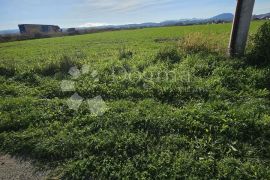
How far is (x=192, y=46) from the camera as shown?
9.98 meters

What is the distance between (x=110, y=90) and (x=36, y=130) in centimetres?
242

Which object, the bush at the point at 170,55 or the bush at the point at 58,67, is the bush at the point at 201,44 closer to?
the bush at the point at 170,55

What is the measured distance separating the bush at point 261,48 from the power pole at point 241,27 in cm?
49

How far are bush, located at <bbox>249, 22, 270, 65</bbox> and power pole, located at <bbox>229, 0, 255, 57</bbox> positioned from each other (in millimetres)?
494

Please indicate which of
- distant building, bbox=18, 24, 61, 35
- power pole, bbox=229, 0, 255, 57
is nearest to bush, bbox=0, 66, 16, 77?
power pole, bbox=229, 0, 255, 57

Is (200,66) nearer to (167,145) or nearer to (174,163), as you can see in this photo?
(167,145)

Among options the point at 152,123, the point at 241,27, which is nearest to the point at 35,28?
the point at 241,27

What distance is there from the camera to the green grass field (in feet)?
12.7

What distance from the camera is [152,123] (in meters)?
5.02

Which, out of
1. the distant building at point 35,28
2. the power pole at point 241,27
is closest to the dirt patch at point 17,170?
the power pole at point 241,27

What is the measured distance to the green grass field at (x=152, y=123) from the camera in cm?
388

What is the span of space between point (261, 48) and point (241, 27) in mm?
1039

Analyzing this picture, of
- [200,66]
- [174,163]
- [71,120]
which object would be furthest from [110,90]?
[174,163]

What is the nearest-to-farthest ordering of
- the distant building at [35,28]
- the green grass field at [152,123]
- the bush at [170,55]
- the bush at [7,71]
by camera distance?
the green grass field at [152,123]
the bush at [170,55]
the bush at [7,71]
the distant building at [35,28]
